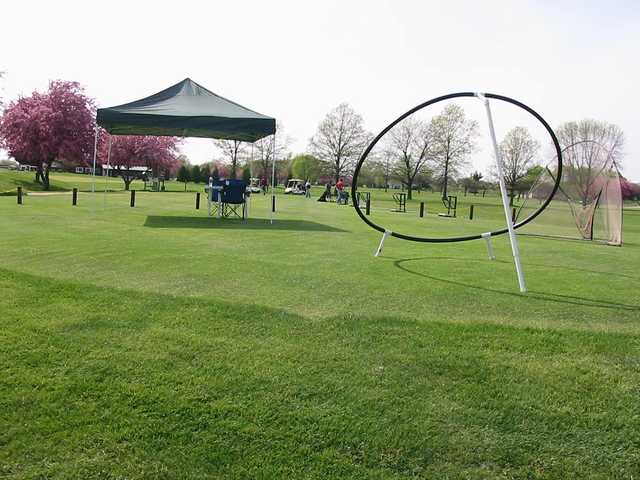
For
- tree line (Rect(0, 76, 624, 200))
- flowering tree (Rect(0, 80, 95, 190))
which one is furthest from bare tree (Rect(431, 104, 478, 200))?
flowering tree (Rect(0, 80, 95, 190))

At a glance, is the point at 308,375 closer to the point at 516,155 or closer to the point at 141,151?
the point at 516,155

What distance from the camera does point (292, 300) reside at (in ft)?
17.7

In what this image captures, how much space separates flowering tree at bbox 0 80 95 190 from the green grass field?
116 ft

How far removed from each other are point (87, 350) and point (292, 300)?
7.26 ft

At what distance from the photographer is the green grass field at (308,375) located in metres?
2.65

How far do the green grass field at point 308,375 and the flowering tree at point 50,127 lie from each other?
3544cm

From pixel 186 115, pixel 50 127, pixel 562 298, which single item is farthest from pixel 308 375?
pixel 50 127

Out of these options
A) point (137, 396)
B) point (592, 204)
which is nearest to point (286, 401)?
point (137, 396)

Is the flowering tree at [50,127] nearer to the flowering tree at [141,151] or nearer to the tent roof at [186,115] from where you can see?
the flowering tree at [141,151]

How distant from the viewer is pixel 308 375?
3.52m

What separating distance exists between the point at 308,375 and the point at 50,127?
133 feet

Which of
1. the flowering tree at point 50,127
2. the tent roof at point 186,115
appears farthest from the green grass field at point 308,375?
the flowering tree at point 50,127

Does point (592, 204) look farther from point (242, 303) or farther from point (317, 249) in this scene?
point (242, 303)

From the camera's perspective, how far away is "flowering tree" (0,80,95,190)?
122 feet
